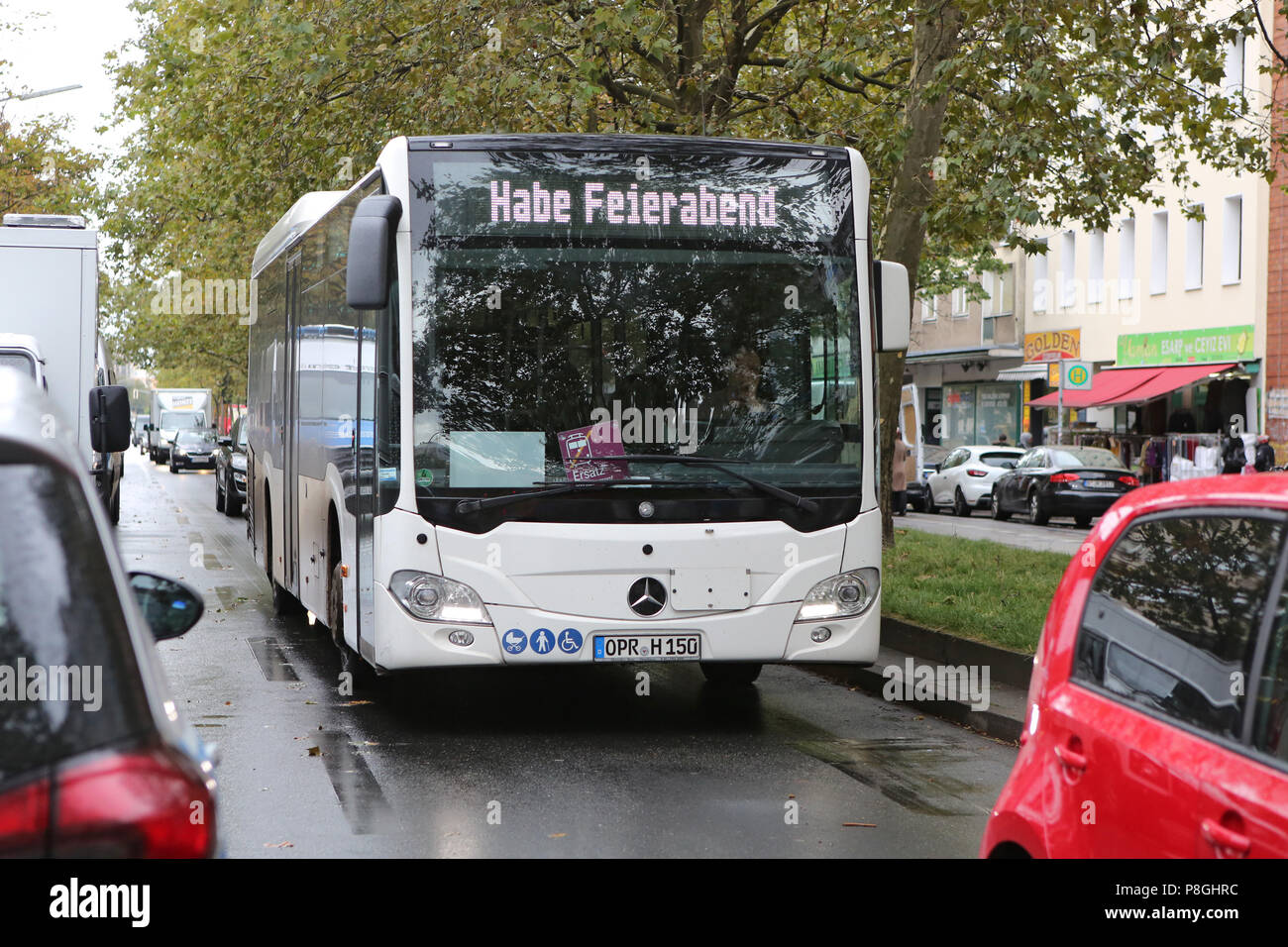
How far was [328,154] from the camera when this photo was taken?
70.2ft

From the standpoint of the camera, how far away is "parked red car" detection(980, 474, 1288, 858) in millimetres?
3178

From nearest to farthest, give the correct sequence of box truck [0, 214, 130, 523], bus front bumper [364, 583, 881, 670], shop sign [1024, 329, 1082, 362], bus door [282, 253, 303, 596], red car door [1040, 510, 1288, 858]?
red car door [1040, 510, 1288, 858]
bus front bumper [364, 583, 881, 670]
bus door [282, 253, 303, 596]
box truck [0, 214, 130, 523]
shop sign [1024, 329, 1082, 362]

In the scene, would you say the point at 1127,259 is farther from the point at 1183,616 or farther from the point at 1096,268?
the point at 1183,616

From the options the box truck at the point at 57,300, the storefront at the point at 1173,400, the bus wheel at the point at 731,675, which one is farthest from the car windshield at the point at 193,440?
the bus wheel at the point at 731,675

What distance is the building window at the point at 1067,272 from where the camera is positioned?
46250 millimetres

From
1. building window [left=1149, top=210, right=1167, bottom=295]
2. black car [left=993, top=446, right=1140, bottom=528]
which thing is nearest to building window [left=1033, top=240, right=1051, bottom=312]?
building window [left=1149, top=210, right=1167, bottom=295]

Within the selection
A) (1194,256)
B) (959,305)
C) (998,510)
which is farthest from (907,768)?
(959,305)

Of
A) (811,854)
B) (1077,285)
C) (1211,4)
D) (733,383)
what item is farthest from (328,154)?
(1077,285)

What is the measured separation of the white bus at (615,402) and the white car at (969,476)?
1083 inches

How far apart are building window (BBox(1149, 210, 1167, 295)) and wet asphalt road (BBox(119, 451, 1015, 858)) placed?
32.2 meters

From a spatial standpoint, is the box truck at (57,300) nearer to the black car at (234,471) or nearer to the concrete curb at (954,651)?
the concrete curb at (954,651)

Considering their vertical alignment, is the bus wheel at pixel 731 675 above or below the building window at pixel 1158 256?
below

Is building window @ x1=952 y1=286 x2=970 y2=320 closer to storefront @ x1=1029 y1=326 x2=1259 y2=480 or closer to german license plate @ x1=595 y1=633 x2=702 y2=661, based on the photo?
storefront @ x1=1029 y1=326 x2=1259 y2=480
